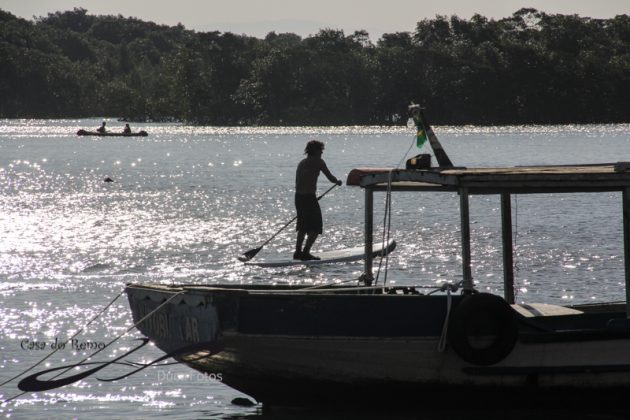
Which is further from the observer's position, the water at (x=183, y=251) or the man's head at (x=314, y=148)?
the man's head at (x=314, y=148)

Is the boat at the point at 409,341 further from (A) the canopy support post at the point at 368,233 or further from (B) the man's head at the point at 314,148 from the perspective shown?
(B) the man's head at the point at 314,148

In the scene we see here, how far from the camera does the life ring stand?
1342cm

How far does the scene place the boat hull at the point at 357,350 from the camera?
13281mm

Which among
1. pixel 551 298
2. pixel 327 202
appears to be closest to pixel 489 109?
pixel 327 202

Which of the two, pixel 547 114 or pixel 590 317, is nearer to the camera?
pixel 590 317

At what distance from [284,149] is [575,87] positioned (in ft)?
230

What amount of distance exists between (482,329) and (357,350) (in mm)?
1266

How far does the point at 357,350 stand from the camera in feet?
44.2

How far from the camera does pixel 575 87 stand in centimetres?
17450

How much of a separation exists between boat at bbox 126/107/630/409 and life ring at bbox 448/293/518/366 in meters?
0.01

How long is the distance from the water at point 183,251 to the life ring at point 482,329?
252 cm

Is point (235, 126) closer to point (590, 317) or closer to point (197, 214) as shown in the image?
point (197, 214)

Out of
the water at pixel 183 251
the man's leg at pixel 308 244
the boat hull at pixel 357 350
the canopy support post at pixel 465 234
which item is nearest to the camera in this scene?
the boat hull at pixel 357 350

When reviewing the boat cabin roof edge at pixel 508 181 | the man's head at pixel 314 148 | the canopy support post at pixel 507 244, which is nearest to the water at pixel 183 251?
the man's head at pixel 314 148
